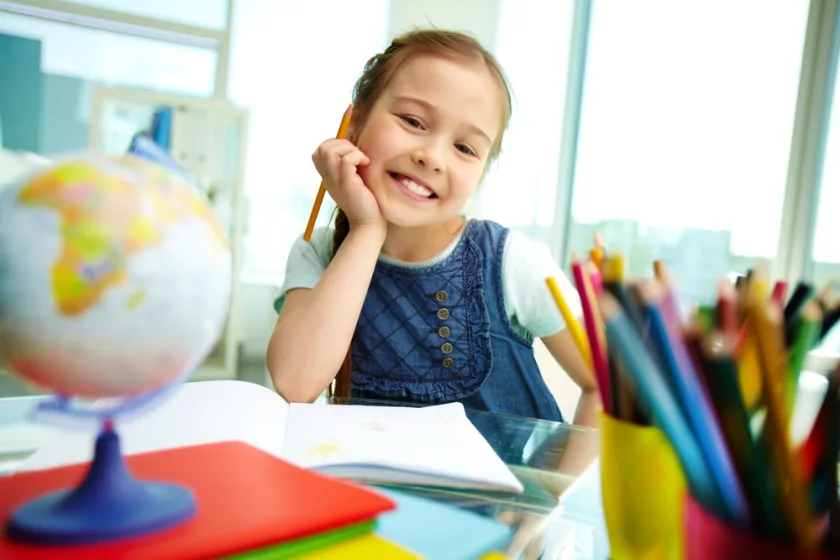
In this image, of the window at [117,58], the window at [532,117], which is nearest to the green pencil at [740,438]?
the window at [532,117]

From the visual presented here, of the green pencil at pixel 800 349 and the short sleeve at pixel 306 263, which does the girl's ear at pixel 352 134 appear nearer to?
the short sleeve at pixel 306 263

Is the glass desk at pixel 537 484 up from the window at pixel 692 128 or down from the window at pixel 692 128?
down

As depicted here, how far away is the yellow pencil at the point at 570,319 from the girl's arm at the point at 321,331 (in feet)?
1.20

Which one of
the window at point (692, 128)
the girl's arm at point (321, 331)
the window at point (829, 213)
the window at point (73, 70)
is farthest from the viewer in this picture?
the window at point (73, 70)

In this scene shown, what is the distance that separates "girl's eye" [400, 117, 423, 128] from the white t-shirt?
8.4 inches

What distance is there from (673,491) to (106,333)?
0.79 feet

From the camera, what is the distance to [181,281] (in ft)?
0.79

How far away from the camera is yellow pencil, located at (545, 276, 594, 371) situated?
0.33 m

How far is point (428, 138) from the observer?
2.48 feet

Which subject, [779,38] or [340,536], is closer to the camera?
[340,536]

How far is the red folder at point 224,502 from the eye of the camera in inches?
9.0

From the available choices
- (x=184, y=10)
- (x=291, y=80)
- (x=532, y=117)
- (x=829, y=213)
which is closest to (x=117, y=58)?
(x=184, y=10)

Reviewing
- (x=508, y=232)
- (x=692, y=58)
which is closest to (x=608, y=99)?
(x=692, y=58)

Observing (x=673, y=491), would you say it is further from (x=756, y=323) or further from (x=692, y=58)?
(x=692, y=58)
